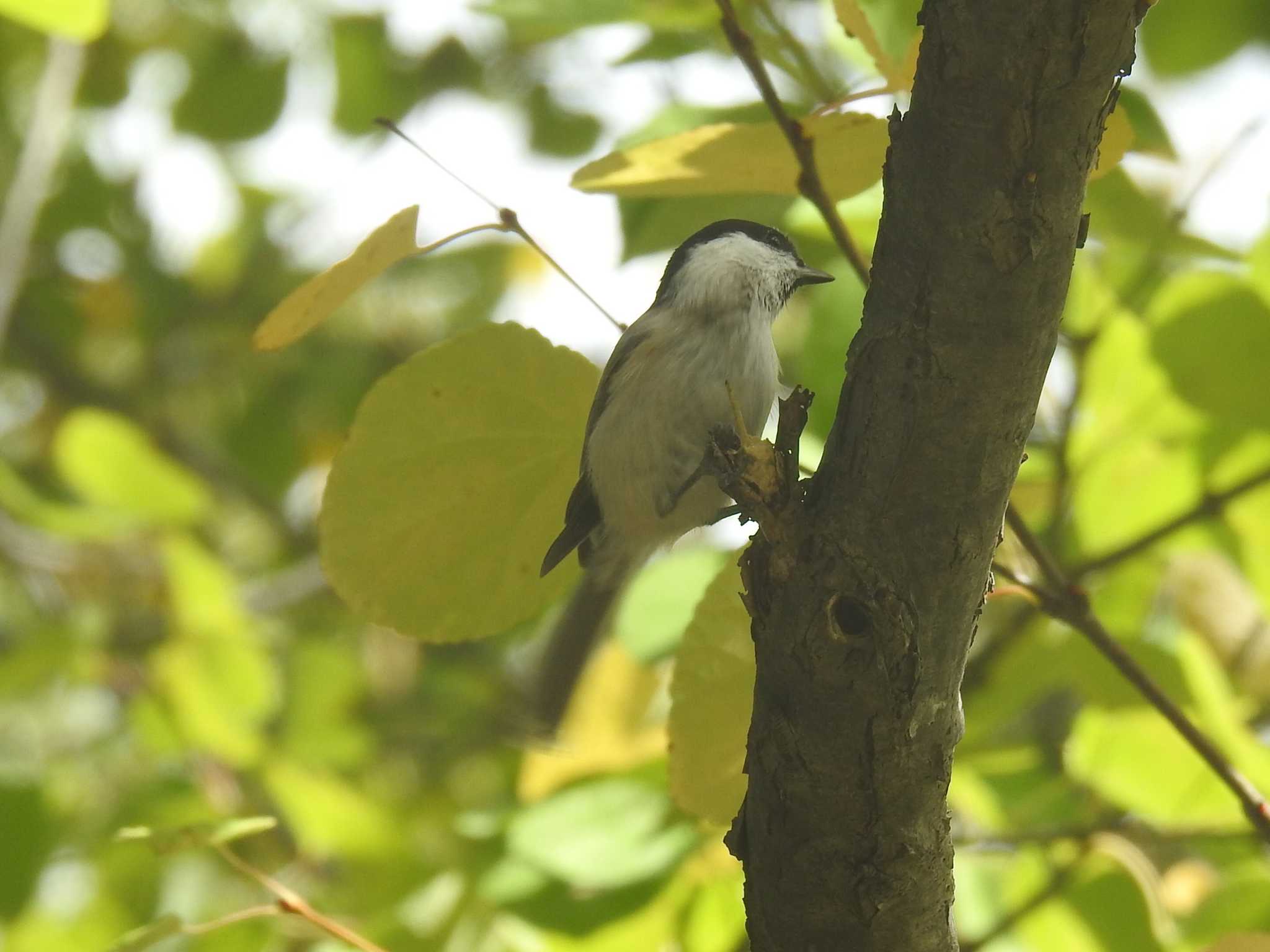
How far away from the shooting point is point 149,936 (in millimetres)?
1130

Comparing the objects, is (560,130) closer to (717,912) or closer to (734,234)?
(734,234)

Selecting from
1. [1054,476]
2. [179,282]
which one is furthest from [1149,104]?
[179,282]

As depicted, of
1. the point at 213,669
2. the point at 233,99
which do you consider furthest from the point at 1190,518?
the point at 233,99

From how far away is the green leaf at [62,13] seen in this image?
131 cm

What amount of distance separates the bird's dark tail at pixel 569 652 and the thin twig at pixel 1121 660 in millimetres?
1596

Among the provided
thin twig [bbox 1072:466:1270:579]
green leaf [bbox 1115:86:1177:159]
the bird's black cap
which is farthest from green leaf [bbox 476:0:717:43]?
thin twig [bbox 1072:466:1270:579]

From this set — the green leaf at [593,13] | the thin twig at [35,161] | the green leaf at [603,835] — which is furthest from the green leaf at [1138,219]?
the thin twig at [35,161]

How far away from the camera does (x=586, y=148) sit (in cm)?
302

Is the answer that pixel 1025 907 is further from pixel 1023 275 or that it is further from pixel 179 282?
pixel 179 282

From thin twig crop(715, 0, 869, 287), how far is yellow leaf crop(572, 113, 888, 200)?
0.02 m

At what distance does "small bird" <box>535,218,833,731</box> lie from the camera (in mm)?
1474

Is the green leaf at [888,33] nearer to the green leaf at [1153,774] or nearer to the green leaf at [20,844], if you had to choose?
the green leaf at [1153,774]

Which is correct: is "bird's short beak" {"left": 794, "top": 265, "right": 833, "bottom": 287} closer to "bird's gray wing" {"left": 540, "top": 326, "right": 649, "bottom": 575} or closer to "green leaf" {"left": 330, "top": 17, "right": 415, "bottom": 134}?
"bird's gray wing" {"left": 540, "top": 326, "right": 649, "bottom": 575}

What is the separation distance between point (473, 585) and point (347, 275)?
34 centimetres
